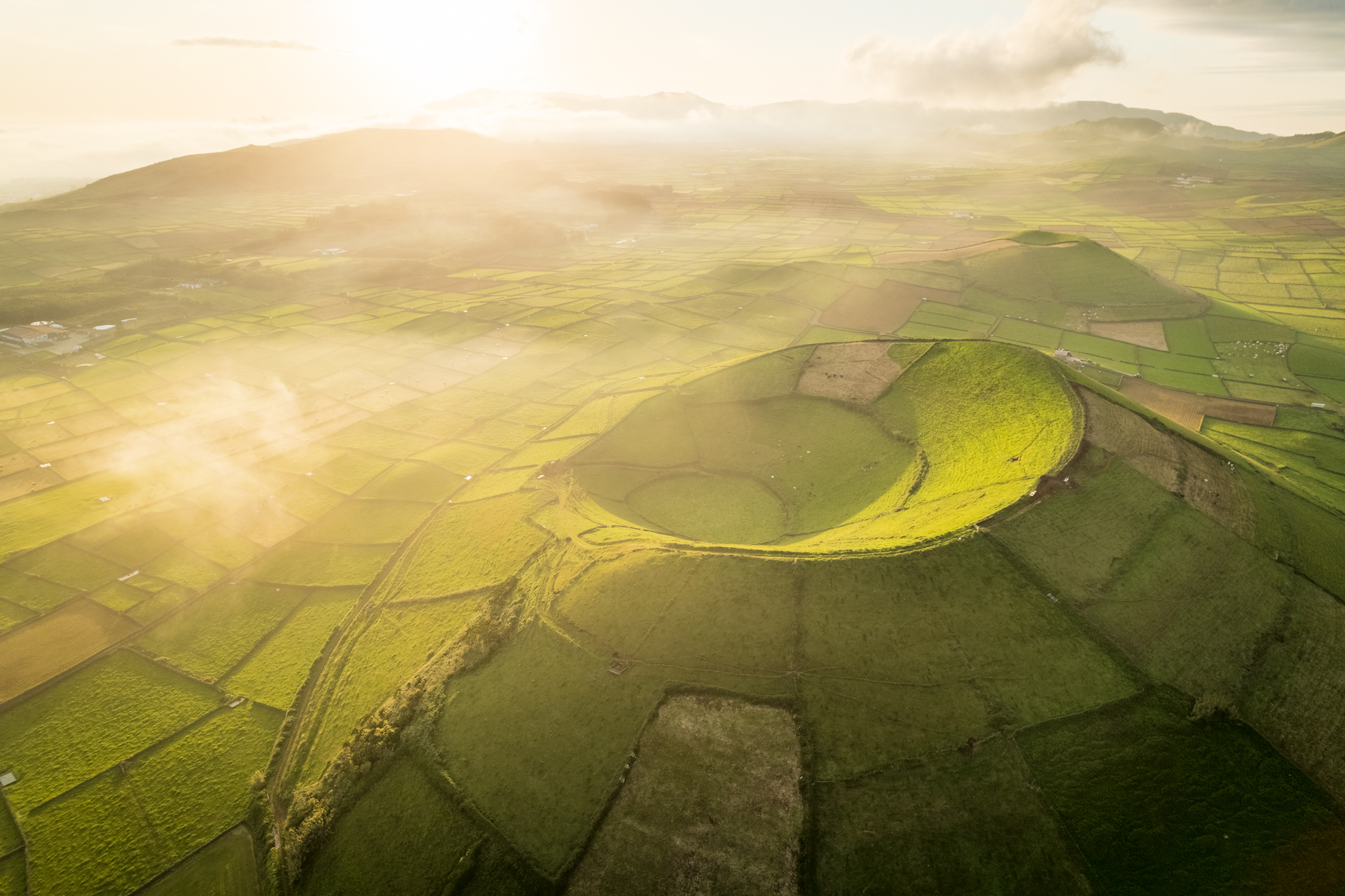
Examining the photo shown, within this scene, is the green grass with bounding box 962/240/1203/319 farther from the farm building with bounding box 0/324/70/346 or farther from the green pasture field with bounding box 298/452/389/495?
the farm building with bounding box 0/324/70/346

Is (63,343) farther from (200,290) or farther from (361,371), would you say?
(361,371)

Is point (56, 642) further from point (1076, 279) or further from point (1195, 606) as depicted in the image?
point (1076, 279)

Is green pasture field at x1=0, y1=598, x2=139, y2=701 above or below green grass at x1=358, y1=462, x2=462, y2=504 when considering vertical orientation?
below

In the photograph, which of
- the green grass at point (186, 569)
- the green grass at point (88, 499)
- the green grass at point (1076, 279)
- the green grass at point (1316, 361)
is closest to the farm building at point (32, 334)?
the green grass at point (88, 499)

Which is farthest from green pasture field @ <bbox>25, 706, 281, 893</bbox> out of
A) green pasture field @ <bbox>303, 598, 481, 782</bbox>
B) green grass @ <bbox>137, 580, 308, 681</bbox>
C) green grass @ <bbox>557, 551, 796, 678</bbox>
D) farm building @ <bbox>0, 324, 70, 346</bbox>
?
farm building @ <bbox>0, 324, 70, 346</bbox>

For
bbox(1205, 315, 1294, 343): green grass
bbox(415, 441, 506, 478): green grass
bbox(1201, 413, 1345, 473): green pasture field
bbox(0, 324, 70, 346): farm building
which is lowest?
bbox(1201, 413, 1345, 473): green pasture field

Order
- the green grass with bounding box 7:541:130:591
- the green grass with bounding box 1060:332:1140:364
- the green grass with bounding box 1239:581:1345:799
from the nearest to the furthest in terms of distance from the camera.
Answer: the green grass with bounding box 1239:581:1345:799 < the green grass with bounding box 7:541:130:591 < the green grass with bounding box 1060:332:1140:364

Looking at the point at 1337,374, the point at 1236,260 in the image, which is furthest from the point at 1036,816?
the point at 1236,260
